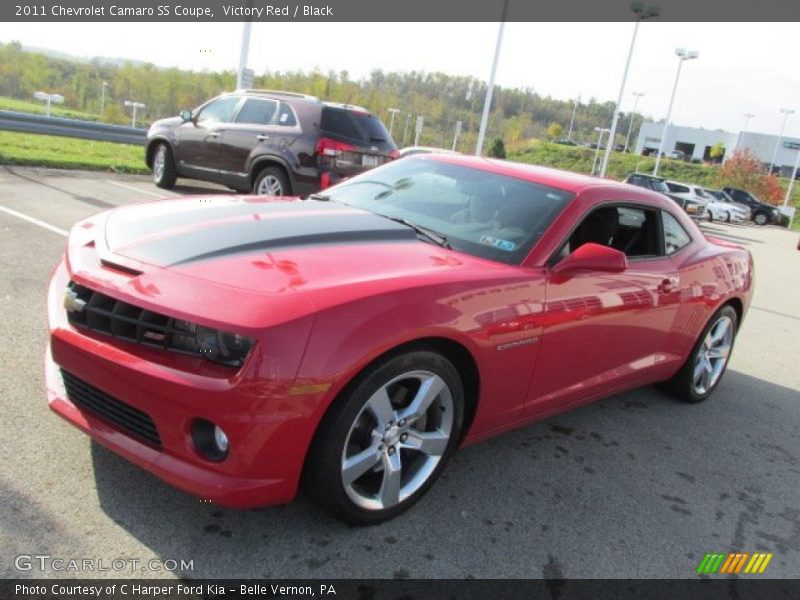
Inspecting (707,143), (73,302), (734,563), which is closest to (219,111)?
(73,302)

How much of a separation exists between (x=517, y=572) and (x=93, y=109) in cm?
7834

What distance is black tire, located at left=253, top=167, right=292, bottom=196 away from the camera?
9375 mm

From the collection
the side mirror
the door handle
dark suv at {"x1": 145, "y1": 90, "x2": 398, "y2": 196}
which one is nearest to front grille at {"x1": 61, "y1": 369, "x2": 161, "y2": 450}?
the side mirror

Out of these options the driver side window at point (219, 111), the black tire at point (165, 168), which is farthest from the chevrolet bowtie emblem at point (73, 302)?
the black tire at point (165, 168)

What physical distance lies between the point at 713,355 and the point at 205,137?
26.5 feet

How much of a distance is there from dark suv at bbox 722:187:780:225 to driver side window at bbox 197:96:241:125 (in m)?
35.9

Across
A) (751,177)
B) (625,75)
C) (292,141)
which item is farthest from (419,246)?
(751,177)

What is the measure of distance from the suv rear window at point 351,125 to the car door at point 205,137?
5.75 feet

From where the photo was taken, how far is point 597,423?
4.22 meters

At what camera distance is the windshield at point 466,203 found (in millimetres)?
3336

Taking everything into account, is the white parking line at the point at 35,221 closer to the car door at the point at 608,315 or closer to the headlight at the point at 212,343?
the headlight at the point at 212,343

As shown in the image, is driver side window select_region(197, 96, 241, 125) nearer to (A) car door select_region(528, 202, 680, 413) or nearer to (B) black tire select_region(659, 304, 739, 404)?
(A) car door select_region(528, 202, 680, 413)

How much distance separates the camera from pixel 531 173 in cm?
392

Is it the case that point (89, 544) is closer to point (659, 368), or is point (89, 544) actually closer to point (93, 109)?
point (659, 368)
